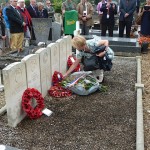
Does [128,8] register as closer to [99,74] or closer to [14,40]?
[14,40]

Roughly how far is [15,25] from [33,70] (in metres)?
3.64

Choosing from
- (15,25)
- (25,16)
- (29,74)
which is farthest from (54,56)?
(25,16)

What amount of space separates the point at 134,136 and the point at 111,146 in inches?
16.7

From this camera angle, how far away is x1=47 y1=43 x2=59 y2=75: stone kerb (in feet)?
17.3

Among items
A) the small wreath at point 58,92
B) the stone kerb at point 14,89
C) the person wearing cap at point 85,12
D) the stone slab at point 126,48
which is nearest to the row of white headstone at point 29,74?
the stone kerb at point 14,89

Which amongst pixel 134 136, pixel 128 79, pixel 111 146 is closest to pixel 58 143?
pixel 111 146

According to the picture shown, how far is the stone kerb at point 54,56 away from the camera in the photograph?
5.28m

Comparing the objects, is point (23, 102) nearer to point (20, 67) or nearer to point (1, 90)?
point (20, 67)

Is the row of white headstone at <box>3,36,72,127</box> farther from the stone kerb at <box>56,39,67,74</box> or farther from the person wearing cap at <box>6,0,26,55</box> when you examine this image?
the person wearing cap at <box>6,0,26,55</box>

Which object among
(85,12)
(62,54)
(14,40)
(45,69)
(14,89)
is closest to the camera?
(14,89)

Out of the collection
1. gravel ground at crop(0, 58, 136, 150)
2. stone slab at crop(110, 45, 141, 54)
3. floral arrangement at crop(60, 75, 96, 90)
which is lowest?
gravel ground at crop(0, 58, 136, 150)

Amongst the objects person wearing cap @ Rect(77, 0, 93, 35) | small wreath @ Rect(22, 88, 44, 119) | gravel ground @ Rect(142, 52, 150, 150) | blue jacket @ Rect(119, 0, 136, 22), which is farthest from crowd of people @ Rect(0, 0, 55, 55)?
small wreath @ Rect(22, 88, 44, 119)

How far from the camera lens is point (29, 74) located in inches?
172

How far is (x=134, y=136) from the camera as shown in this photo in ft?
12.3
